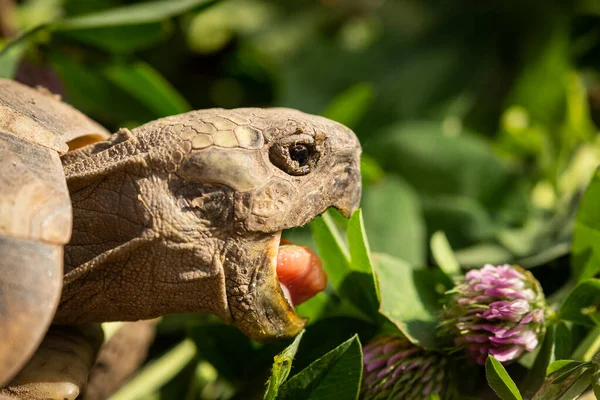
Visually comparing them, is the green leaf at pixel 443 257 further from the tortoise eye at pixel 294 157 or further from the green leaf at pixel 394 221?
the tortoise eye at pixel 294 157

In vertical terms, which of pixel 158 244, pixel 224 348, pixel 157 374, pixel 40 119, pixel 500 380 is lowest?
pixel 157 374

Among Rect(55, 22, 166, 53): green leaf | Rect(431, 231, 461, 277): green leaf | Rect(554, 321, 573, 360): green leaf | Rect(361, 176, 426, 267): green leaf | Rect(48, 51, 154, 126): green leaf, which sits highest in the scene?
Rect(55, 22, 166, 53): green leaf

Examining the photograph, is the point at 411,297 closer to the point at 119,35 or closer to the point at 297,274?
the point at 297,274

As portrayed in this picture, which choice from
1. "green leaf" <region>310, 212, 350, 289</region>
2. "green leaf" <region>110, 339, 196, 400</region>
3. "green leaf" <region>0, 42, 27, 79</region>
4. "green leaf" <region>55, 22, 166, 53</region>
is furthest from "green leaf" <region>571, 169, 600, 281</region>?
"green leaf" <region>0, 42, 27, 79</region>

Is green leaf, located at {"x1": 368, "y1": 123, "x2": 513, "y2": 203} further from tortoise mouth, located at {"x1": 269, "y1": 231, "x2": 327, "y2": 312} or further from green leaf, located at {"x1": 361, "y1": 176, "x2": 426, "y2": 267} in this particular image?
tortoise mouth, located at {"x1": 269, "y1": 231, "x2": 327, "y2": 312}

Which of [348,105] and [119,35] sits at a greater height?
[119,35]

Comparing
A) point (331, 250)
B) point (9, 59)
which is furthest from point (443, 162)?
point (9, 59)
